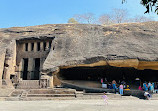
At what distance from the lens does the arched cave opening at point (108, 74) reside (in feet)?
54.9

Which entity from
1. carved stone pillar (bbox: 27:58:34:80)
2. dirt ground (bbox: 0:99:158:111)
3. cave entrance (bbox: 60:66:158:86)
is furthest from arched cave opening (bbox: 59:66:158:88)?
dirt ground (bbox: 0:99:158:111)

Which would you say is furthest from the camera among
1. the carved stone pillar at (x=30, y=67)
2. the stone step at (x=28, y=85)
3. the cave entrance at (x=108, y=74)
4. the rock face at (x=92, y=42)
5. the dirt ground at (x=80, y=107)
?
the carved stone pillar at (x=30, y=67)

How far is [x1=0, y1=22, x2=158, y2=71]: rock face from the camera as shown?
523 inches

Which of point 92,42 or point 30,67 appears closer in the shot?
point 92,42

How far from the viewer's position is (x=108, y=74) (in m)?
17.2

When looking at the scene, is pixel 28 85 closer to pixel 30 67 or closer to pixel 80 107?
pixel 30 67

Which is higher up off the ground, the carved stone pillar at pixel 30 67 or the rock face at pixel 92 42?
the rock face at pixel 92 42

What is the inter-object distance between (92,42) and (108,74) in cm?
437

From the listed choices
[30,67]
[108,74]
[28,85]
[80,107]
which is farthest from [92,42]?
[80,107]

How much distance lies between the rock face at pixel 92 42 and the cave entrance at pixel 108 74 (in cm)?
280

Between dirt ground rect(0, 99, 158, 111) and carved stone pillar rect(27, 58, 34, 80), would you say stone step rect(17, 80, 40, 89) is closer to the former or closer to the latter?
carved stone pillar rect(27, 58, 34, 80)

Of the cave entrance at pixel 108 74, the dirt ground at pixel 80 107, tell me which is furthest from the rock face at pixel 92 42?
the dirt ground at pixel 80 107

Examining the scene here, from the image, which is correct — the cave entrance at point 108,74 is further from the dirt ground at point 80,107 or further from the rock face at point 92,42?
the dirt ground at point 80,107

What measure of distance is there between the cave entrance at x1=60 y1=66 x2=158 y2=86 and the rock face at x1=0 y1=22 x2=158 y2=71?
2802 millimetres
